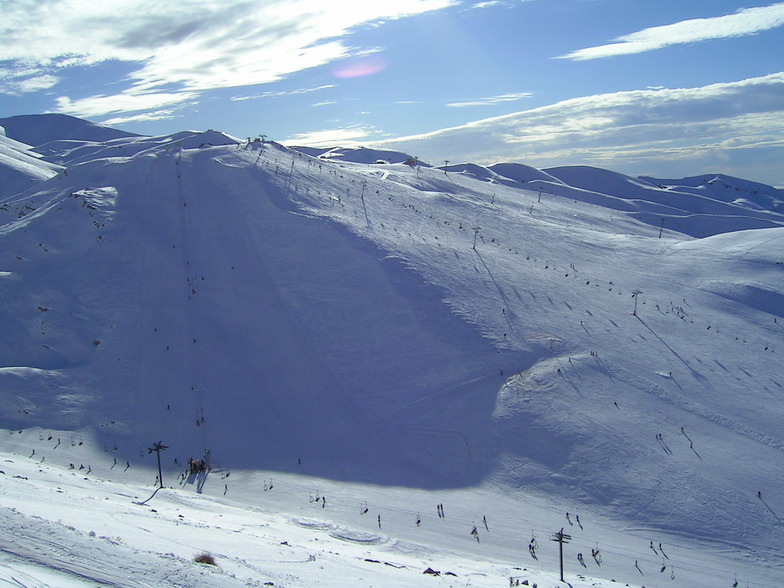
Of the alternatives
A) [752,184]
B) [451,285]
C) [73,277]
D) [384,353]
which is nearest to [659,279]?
[451,285]

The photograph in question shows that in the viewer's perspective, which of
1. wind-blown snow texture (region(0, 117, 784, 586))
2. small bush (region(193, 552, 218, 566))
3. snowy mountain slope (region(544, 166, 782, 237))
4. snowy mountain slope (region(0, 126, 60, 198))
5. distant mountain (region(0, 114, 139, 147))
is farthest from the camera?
distant mountain (region(0, 114, 139, 147))

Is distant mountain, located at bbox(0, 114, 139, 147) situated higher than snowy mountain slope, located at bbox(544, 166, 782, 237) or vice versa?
distant mountain, located at bbox(0, 114, 139, 147)

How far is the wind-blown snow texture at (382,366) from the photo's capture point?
22.7 m

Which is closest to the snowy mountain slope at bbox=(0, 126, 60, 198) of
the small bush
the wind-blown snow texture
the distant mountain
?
the wind-blown snow texture

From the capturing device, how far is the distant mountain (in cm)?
15188

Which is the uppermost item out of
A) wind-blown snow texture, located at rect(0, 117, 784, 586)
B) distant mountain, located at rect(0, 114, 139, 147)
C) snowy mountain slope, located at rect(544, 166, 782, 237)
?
distant mountain, located at rect(0, 114, 139, 147)

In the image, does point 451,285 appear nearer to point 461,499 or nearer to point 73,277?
point 461,499

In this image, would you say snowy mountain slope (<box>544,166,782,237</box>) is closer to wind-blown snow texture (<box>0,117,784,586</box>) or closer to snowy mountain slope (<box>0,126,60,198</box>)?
wind-blown snow texture (<box>0,117,784,586</box>)

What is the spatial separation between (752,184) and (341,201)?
147342 mm

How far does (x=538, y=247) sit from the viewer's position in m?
50.2

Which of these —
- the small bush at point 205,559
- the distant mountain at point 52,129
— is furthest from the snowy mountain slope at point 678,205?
the distant mountain at point 52,129

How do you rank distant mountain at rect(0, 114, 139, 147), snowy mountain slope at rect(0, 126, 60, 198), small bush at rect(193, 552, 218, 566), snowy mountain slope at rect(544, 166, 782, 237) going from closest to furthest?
small bush at rect(193, 552, 218, 566) → snowy mountain slope at rect(0, 126, 60, 198) → snowy mountain slope at rect(544, 166, 782, 237) → distant mountain at rect(0, 114, 139, 147)

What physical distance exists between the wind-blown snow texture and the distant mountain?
4665 inches

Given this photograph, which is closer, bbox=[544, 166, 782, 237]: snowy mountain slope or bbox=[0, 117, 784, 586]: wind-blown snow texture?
bbox=[0, 117, 784, 586]: wind-blown snow texture
